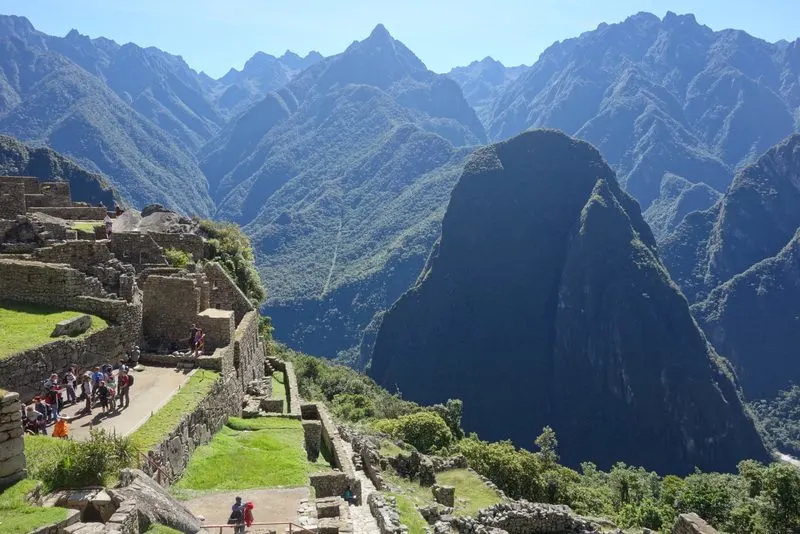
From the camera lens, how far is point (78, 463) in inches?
445

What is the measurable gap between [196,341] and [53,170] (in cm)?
9230

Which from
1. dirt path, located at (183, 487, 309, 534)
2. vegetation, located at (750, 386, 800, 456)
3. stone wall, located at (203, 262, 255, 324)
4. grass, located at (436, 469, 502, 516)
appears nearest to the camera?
dirt path, located at (183, 487, 309, 534)

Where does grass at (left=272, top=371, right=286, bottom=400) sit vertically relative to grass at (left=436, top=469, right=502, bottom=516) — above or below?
above

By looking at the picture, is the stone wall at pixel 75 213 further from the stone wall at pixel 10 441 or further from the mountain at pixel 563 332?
the mountain at pixel 563 332

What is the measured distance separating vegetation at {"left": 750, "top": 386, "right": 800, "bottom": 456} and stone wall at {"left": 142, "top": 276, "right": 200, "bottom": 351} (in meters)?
168

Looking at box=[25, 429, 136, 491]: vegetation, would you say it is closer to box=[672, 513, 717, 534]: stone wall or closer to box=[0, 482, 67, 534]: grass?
box=[0, 482, 67, 534]: grass

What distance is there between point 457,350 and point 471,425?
2739 centimetres

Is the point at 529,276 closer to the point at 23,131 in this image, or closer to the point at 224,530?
the point at 23,131

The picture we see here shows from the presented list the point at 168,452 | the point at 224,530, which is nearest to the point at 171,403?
the point at 168,452

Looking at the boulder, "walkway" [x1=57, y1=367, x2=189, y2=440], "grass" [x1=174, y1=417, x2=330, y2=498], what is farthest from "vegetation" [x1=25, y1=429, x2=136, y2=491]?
"grass" [x1=174, y1=417, x2=330, y2=498]

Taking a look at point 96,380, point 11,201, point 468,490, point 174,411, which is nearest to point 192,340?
point 96,380

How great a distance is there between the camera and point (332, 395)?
58250 millimetres

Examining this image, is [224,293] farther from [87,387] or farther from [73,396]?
[73,396]

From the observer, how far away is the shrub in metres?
41.5
